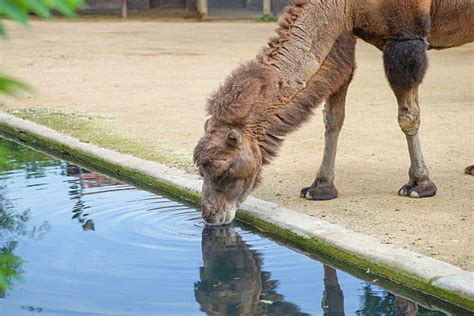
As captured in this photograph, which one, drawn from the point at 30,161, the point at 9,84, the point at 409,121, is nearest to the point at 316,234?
the point at 409,121

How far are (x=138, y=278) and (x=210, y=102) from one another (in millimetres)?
1186

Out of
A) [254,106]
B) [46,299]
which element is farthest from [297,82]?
[46,299]

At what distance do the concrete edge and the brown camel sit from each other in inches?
16.3

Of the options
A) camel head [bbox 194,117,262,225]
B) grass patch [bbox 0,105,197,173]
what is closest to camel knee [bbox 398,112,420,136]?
camel head [bbox 194,117,262,225]

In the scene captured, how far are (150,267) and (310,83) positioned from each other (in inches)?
60.3

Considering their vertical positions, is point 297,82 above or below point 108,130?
above

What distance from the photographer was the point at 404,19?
20.6 ft

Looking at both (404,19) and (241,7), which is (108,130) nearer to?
(404,19)

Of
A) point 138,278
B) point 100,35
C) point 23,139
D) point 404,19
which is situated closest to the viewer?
point 138,278

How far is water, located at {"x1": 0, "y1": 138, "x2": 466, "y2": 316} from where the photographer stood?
4.95 meters

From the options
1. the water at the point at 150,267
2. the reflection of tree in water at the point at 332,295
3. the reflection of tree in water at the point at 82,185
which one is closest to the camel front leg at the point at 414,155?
the water at the point at 150,267

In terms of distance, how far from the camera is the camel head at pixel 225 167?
5.77 m

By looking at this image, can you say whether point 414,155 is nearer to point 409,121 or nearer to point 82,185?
point 409,121

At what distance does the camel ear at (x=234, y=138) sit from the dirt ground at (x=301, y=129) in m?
0.91
